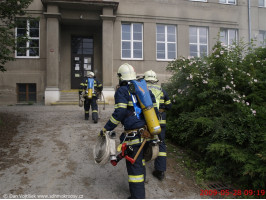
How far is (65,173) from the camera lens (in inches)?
148

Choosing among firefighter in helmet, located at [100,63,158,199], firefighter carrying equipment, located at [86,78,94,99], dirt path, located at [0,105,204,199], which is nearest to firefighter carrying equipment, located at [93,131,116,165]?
firefighter in helmet, located at [100,63,158,199]

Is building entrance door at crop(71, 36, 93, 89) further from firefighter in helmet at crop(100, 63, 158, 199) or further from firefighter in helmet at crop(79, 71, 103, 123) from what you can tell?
firefighter in helmet at crop(100, 63, 158, 199)

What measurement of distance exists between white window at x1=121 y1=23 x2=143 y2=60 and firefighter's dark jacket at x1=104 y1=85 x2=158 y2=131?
33.7ft

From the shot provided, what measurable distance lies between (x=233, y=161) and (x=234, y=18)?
1410 centimetres

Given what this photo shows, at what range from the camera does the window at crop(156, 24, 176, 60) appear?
43.8 ft

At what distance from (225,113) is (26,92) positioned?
11850mm

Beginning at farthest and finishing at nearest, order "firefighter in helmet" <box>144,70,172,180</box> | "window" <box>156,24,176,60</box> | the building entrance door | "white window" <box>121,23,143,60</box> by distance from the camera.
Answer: the building entrance door < "window" <box>156,24,176,60</box> < "white window" <box>121,23,143,60</box> < "firefighter in helmet" <box>144,70,172,180</box>

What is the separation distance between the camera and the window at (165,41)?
1336cm

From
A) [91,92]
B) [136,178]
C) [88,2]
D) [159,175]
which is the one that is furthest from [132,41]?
[136,178]

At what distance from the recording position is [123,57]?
12.8m

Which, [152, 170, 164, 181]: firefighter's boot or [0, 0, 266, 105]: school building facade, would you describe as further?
[0, 0, 266, 105]: school building facade
